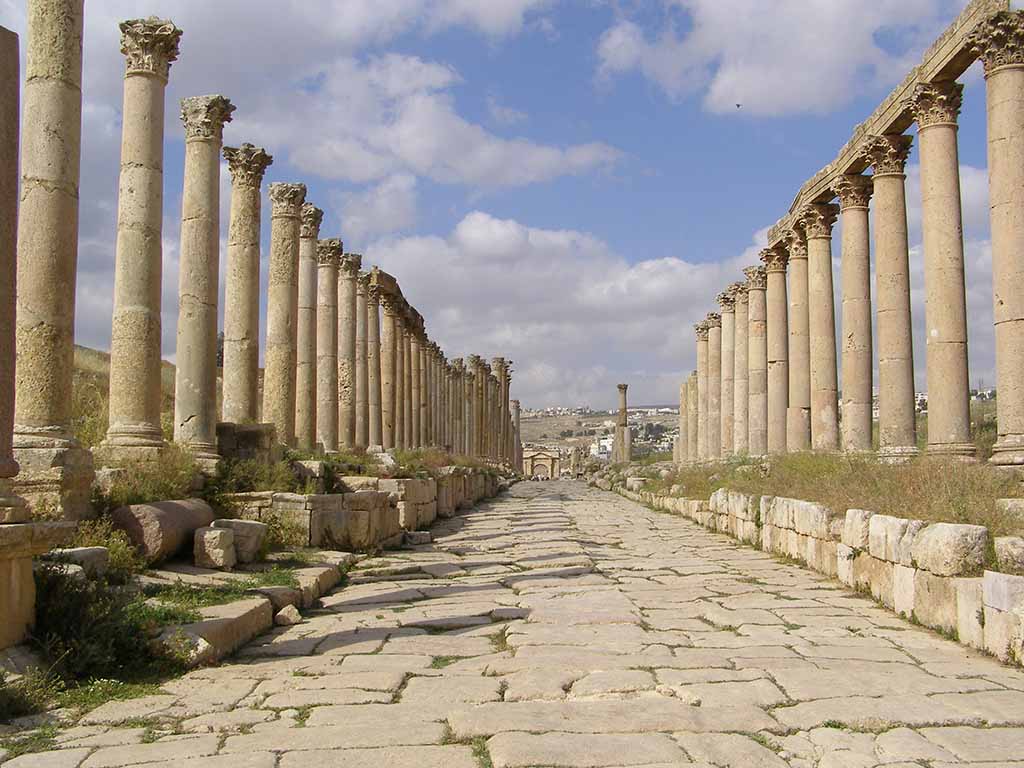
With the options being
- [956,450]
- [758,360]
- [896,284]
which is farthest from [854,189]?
[758,360]

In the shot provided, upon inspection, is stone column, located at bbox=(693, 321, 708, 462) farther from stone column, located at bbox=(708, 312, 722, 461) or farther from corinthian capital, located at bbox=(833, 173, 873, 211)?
corinthian capital, located at bbox=(833, 173, 873, 211)

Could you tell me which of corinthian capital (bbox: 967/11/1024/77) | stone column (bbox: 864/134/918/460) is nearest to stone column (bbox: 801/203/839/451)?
stone column (bbox: 864/134/918/460)

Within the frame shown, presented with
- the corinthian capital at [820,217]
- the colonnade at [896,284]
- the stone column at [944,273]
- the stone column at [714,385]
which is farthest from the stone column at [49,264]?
the stone column at [714,385]

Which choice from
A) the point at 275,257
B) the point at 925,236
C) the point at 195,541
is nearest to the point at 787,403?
the point at 925,236

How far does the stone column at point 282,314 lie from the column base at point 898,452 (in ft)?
33.8

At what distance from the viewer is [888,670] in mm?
6527

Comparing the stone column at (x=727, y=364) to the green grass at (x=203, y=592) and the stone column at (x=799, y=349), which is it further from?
the green grass at (x=203, y=592)

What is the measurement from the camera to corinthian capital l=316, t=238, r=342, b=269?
23016 mm

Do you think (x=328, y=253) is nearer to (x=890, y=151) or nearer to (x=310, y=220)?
(x=310, y=220)

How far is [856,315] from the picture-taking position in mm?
20047

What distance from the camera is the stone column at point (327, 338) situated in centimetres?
2298

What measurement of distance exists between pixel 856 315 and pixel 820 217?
3.71 m

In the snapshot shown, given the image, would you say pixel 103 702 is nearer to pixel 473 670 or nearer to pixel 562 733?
pixel 473 670

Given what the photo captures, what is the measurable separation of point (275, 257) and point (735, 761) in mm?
15633
